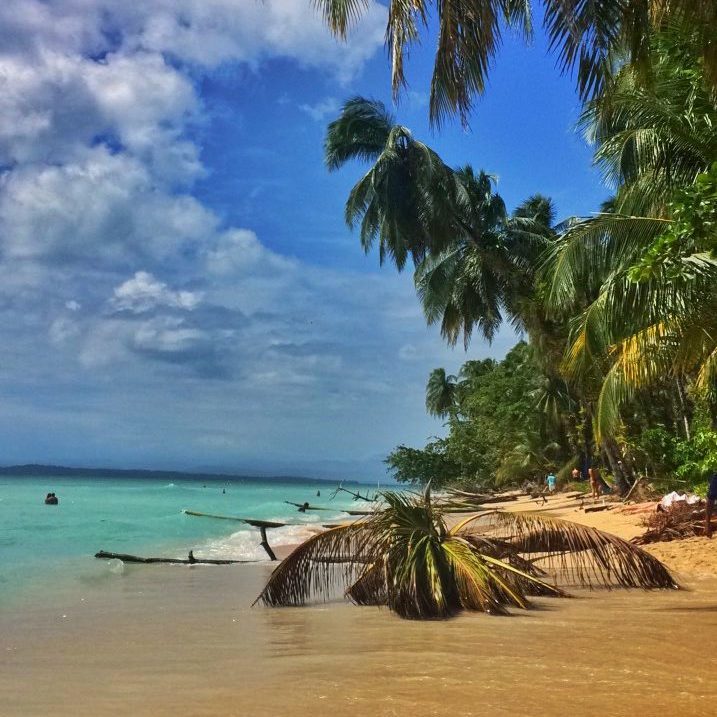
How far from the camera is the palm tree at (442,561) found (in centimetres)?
706

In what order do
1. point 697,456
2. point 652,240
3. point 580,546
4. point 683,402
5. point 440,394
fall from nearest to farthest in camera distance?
point 580,546
point 652,240
point 697,456
point 683,402
point 440,394

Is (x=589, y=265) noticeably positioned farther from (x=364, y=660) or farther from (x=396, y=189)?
(x=396, y=189)

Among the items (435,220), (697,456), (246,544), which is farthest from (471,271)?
(246,544)

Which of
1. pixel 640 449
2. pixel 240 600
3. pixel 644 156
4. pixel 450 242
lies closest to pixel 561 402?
pixel 640 449

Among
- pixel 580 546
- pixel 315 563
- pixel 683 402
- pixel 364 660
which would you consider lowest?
pixel 364 660

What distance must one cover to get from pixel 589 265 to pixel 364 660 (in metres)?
7.93

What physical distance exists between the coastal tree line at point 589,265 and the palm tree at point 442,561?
321 cm

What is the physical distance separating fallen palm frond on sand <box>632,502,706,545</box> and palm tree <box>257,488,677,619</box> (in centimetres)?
333

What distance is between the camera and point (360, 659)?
5.18m

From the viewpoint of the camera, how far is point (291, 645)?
5.97 metres

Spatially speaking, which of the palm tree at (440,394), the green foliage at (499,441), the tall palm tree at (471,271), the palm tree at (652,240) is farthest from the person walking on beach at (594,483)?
the palm tree at (440,394)

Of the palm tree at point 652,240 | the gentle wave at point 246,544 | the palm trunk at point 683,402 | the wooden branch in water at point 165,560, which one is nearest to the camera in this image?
the palm tree at point 652,240

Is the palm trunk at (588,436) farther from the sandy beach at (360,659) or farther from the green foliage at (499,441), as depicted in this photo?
the sandy beach at (360,659)

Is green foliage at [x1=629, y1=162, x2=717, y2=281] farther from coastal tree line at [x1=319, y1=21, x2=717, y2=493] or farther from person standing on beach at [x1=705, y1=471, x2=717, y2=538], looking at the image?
person standing on beach at [x1=705, y1=471, x2=717, y2=538]
